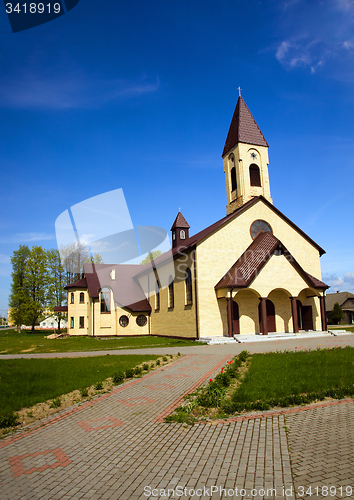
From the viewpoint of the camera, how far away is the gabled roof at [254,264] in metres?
22.9

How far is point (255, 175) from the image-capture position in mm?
30172

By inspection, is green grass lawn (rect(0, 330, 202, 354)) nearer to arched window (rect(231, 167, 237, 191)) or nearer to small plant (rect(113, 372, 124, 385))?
small plant (rect(113, 372, 124, 385))

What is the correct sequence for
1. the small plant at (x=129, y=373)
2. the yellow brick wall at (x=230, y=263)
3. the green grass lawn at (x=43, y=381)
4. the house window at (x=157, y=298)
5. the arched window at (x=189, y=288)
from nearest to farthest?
the green grass lawn at (x=43, y=381)
the small plant at (x=129, y=373)
the yellow brick wall at (x=230, y=263)
the arched window at (x=189, y=288)
the house window at (x=157, y=298)

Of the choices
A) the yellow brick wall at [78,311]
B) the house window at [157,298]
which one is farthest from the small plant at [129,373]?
the yellow brick wall at [78,311]

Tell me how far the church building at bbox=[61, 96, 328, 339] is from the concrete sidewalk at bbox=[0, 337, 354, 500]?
16740mm

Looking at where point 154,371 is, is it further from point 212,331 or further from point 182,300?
point 182,300

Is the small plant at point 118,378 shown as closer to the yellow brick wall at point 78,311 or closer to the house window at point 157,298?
the house window at point 157,298

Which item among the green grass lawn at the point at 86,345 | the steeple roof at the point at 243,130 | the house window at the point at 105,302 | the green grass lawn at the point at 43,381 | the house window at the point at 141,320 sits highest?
the steeple roof at the point at 243,130

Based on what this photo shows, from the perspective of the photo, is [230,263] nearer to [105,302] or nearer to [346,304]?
[105,302]

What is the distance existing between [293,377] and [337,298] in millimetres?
60619

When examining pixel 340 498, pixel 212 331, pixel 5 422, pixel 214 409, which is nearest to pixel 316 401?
pixel 214 409

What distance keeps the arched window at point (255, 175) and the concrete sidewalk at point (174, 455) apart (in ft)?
82.8

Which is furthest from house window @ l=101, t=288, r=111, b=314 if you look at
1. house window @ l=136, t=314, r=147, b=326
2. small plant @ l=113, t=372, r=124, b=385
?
small plant @ l=113, t=372, r=124, b=385

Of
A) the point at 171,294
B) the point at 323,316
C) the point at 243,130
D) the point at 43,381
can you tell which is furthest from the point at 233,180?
the point at 43,381
